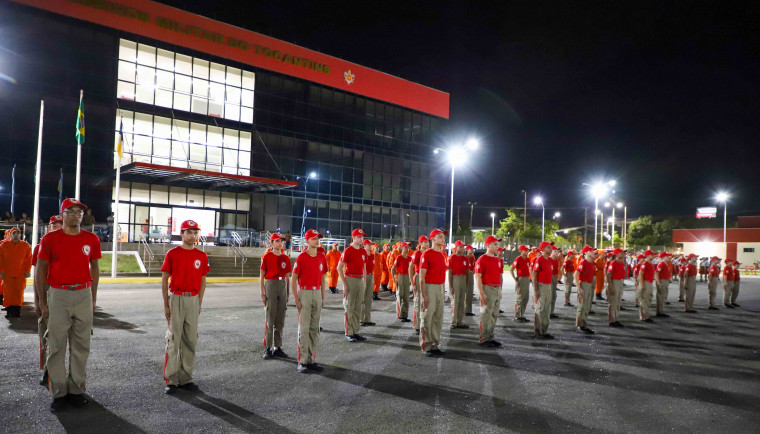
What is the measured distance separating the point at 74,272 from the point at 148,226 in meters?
29.6

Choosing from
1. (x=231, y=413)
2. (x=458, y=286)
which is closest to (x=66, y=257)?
(x=231, y=413)

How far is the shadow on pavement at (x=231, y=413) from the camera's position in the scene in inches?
188

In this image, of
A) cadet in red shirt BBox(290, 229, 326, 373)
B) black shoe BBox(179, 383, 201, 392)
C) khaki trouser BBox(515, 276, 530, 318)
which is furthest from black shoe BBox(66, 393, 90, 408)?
khaki trouser BBox(515, 276, 530, 318)

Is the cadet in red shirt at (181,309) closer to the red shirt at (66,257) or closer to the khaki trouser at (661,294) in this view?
the red shirt at (66,257)

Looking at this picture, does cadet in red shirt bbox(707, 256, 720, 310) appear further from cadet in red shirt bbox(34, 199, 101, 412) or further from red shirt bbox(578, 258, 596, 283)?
cadet in red shirt bbox(34, 199, 101, 412)

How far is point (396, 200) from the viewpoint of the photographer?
150 ft

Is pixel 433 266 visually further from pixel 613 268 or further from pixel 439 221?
pixel 439 221

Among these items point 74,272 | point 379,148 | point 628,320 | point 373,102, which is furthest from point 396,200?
point 74,272

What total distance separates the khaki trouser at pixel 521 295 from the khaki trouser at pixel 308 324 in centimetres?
733

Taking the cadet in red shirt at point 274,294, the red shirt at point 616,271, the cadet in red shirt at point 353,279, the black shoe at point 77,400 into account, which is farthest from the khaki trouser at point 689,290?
the black shoe at point 77,400

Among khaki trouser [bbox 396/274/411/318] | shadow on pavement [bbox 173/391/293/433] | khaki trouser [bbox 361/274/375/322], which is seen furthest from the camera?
khaki trouser [bbox 396/274/411/318]

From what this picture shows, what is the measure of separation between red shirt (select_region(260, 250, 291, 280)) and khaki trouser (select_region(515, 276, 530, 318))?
7.09 meters

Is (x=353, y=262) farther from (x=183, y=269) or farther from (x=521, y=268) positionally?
(x=521, y=268)

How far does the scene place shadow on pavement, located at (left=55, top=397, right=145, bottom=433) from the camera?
4.62 metres
